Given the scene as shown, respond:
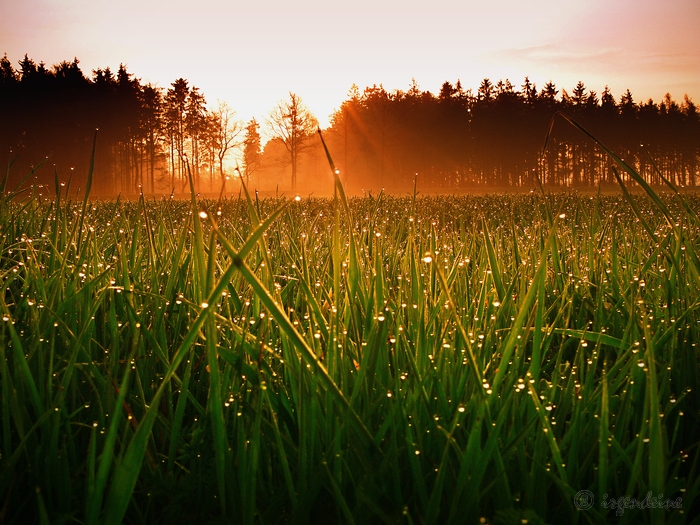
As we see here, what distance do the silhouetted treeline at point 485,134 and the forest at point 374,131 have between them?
13 centimetres

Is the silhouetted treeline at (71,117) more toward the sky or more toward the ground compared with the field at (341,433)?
more toward the sky

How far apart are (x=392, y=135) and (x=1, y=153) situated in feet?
132

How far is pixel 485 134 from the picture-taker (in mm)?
60375

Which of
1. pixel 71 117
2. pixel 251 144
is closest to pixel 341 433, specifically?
pixel 71 117

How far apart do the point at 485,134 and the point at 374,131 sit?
42.9ft

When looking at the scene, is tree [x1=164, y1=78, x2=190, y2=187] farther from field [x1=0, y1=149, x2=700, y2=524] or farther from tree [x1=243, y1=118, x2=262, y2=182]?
field [x1=0, y1=149, x2=700, y2=524]

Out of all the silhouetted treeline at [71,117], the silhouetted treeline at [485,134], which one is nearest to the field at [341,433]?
the silhouetted treeline at [71,117]

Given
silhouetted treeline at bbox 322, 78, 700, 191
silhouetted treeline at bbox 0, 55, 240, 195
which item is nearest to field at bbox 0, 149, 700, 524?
silhouetted treeline at bbox 0, 55, 240, 195

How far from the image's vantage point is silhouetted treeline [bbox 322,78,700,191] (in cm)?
5944

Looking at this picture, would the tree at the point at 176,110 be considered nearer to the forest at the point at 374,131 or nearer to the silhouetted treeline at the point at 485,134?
the forest at the point at 374,131

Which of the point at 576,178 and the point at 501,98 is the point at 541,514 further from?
the point at 576,178

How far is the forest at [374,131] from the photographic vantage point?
48875 millimetres

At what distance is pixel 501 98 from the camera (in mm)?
60125

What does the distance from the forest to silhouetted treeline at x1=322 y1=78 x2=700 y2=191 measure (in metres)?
0.13
